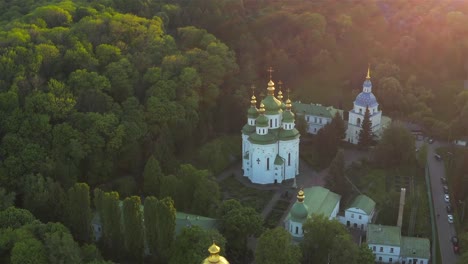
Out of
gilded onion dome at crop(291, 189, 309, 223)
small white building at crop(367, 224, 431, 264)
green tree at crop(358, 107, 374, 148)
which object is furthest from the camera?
green tree at crop(358, 107, 374, 148)

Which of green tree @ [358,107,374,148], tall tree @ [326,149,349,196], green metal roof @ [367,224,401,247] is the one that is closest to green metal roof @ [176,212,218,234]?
green metal roof @ [367,224,401,247]

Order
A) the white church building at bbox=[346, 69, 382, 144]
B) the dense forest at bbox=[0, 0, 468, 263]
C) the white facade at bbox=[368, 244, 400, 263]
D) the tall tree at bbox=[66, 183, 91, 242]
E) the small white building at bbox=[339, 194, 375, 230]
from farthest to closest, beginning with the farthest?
the white church building at bbox=[346, 69, 382, 144]
the dense forest at bbox=[0, 0, 468, 263]
the small white building at bbox=[339, 194, 375, 230]
the white facade at bbox=[368, 244, 400, 263]
the tall tree at bbox=[66, 183, 91, 242]

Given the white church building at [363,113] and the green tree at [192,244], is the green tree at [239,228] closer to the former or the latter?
the green tree at [192,244]

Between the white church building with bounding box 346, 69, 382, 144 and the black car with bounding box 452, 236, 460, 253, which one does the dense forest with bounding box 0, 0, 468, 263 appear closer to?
the white church building with bounding box 346, 69, 382, 144

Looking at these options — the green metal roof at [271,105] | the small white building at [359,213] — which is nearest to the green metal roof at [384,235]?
the small white building at [359,213]

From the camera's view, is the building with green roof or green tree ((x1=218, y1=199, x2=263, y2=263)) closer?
green tree ((x1=218, y1=199, x2=263, y2=263))

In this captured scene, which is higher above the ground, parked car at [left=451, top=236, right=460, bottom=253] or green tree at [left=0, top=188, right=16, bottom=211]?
green tree at [left=0, top=188, right=16, bottom=211]
